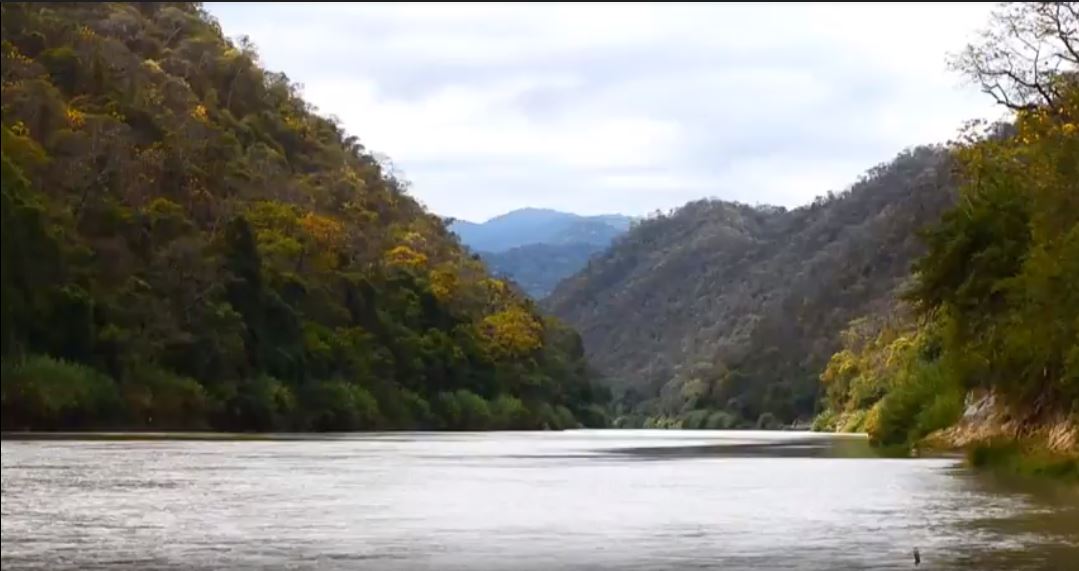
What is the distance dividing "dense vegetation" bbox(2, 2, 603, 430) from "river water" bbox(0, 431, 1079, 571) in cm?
461

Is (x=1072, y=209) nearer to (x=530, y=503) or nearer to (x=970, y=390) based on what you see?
(x=970, y=390)

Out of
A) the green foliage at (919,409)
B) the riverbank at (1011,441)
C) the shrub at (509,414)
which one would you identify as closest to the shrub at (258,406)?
the shrub at (509,414)

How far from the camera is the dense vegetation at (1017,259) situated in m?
31.4

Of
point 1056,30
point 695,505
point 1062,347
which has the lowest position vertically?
point 695,505

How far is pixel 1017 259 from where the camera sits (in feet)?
124

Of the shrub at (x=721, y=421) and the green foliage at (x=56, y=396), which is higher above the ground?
the green foliage at (x=56, y=396)

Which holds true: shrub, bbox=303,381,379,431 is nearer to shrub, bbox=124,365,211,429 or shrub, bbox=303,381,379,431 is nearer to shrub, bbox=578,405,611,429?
shrub, bbox=124,365,211,429

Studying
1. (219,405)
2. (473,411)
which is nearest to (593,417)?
(473,411)

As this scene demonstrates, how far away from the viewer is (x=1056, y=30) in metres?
35.3

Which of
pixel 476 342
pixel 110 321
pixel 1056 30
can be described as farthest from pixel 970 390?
pixel 476 342

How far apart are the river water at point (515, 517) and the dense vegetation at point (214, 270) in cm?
461

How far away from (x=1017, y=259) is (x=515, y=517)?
21.7m

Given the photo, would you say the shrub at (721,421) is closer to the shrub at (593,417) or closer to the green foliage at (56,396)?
the shrub at (593,417)

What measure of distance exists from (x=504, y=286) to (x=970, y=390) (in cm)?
10033
